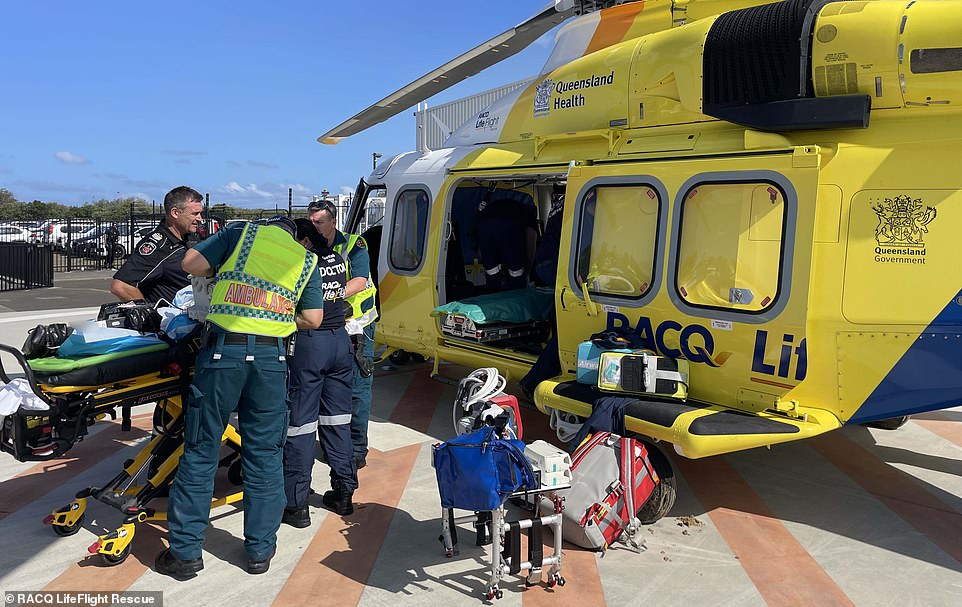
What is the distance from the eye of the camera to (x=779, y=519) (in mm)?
4414

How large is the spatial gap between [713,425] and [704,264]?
1076mm

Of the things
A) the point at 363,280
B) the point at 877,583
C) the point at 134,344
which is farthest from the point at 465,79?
the point at 877,583

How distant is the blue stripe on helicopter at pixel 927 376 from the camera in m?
4.01

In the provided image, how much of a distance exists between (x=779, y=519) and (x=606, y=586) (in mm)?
1468

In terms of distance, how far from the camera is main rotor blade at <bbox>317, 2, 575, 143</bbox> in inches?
255

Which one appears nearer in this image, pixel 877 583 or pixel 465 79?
pixel 877 583

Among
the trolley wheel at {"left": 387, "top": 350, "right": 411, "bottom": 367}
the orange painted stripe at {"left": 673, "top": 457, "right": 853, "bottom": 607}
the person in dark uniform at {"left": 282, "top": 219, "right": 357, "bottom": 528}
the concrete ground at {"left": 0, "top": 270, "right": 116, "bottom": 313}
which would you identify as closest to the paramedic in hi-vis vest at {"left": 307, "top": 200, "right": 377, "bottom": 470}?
the person in dark uniform at {"left": 282, "top": 219, "right": 357, "bottom": 528}

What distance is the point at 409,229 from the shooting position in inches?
282

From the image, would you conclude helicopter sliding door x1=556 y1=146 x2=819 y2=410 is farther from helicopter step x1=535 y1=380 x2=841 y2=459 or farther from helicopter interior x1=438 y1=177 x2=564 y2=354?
helicopter interior x1=438 y1=177 x2=564 y2=354

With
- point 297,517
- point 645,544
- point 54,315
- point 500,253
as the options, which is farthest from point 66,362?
point 54,315

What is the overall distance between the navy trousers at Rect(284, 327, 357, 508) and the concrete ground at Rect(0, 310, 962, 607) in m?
0.27

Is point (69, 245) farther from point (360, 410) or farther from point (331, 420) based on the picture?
point (331, 420)

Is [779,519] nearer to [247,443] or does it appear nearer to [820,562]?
[820,562]

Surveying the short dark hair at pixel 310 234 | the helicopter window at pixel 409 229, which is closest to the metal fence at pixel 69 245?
the short dark hair at pixel 310 234
